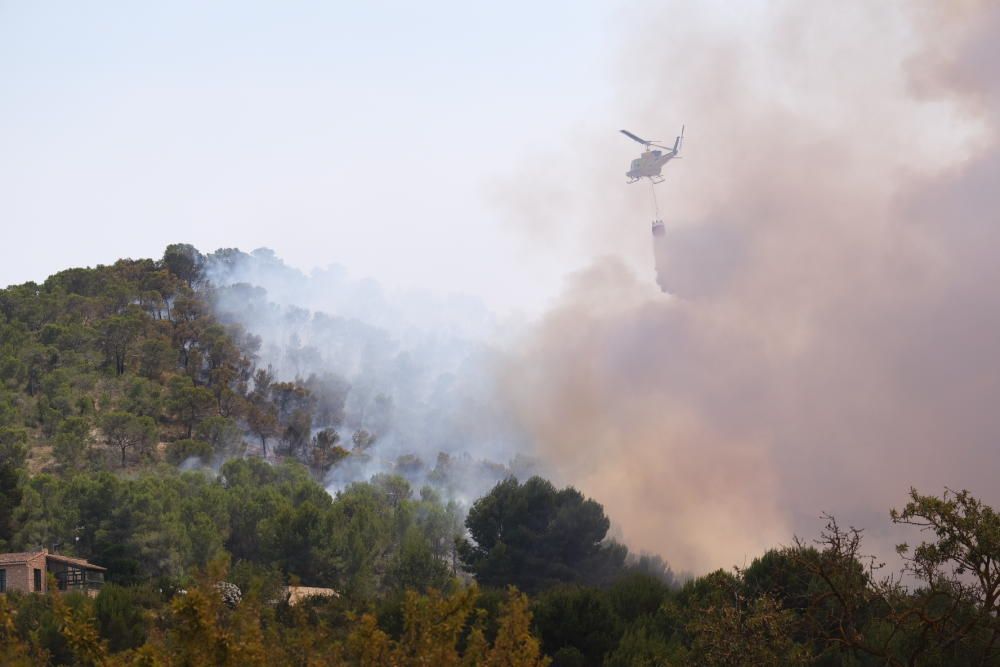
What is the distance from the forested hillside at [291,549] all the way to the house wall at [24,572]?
5.49 metres

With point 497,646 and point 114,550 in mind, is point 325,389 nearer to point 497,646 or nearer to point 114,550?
point 114,550

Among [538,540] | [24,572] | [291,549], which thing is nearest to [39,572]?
[24,572]

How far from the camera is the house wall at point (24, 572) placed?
2643 inches

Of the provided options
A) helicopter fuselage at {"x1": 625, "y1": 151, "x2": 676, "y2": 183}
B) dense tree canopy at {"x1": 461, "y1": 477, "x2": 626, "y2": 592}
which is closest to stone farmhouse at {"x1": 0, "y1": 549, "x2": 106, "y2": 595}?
dense tree canopy at {"x1": 461, "y1": 477, "x2": 626, "y2": 592}

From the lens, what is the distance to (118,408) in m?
123

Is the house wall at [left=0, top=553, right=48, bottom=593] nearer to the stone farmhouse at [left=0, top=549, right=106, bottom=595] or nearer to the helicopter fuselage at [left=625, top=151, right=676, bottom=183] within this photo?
the stone farmhouse at [left=0, top=549, right=106, bottom=595]

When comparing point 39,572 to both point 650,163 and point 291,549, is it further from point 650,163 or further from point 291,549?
point 650,163

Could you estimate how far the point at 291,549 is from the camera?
82.0m

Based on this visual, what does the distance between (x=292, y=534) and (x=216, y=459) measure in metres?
36.4

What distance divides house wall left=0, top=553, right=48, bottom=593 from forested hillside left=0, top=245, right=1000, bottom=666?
18.0ft

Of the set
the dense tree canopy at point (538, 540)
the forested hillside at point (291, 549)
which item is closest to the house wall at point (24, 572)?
the forested hillside at point (291, 549)

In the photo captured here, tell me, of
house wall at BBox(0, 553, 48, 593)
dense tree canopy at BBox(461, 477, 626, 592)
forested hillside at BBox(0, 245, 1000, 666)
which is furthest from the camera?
dense tree canopy at BBox(461, 477, 626, 592)

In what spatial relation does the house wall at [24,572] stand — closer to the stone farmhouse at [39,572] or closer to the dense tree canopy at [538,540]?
the stone farmhouse at [39,572]

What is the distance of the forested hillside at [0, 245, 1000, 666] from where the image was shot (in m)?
21.8
